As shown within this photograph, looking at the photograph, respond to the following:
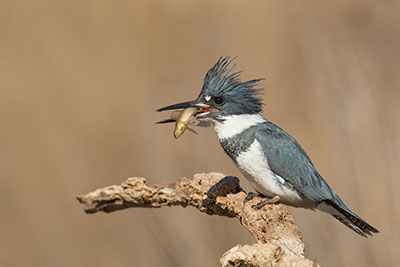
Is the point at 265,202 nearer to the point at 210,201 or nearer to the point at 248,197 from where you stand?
the point at 248,197

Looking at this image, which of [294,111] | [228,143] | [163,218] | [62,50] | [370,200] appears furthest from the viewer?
[62,50]

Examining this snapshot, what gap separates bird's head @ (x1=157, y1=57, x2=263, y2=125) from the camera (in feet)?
9.37

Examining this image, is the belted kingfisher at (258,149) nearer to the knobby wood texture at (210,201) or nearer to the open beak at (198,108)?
the open beak at (198,108)

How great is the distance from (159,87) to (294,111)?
1.03 m

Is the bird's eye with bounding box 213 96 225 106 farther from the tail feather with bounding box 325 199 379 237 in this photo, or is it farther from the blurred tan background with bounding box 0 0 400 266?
the blurred tan background with bounding box 0 0 400 266

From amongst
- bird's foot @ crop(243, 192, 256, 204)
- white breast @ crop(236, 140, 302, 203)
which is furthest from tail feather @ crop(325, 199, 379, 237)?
bird's foot @ crop(243, 192, 256, 204)

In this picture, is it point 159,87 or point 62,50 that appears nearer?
point 159,87

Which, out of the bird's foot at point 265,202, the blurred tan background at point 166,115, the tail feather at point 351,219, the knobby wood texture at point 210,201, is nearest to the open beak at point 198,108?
the knobby wood texture at point 210,201

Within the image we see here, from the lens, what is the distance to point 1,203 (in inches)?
190

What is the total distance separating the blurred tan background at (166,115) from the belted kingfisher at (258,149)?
80cm

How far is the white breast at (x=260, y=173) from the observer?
2730 millimetres

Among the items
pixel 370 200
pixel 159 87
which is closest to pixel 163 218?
pixel 159 87

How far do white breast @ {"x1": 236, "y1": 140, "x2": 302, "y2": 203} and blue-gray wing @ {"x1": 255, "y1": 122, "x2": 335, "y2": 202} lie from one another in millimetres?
25

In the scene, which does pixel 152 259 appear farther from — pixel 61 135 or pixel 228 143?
pixel 228 143
